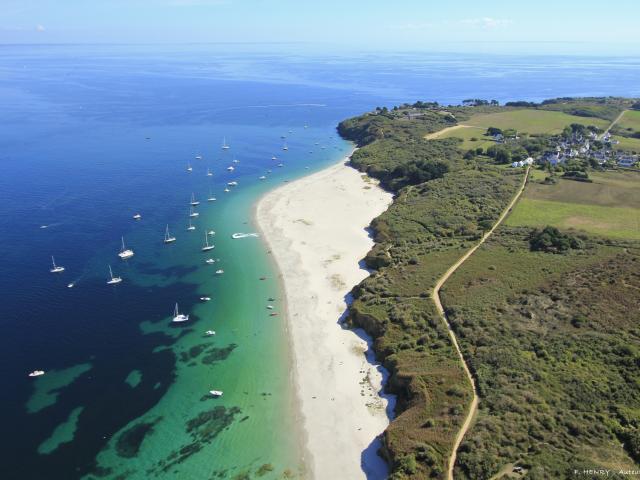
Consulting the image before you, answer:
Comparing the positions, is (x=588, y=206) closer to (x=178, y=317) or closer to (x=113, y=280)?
(x=178, y=317)

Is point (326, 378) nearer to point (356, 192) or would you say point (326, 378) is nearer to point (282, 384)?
point (282, 384)

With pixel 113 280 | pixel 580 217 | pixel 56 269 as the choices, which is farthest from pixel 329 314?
→ pixel 580 217

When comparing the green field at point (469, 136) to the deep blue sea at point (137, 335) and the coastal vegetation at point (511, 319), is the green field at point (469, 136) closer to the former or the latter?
the coastal vegetation at point (511, 319)

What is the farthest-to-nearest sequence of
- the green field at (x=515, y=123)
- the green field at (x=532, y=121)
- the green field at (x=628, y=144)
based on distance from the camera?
the green field at (x=532, y=121), the green field at (x=515, y=123), the green field at (x=628, y=144)

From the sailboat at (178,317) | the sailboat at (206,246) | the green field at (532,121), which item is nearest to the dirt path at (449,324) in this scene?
the sailboat at (178,317)

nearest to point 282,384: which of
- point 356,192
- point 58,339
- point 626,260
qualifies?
point 58,339

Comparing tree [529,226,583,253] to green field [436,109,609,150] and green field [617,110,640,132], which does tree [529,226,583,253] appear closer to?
green field [436,109,609,150]

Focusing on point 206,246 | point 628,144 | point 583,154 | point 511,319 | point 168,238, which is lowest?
point 206,246
